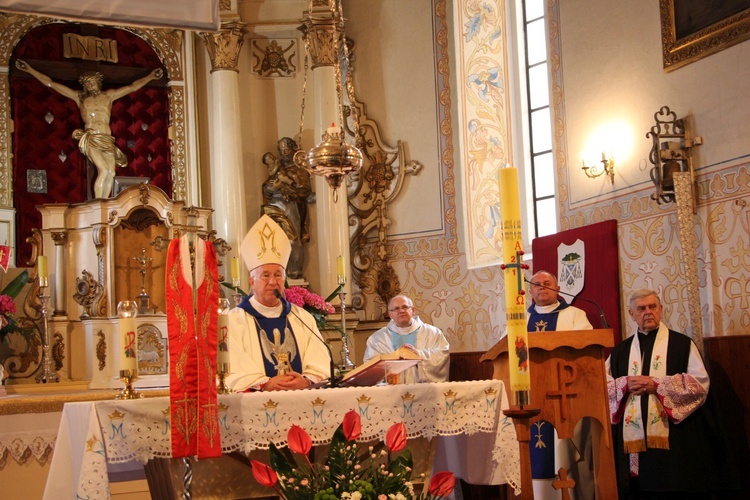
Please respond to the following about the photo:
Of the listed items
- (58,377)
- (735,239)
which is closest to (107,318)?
(58,377)

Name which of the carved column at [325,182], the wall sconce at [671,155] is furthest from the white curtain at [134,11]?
the carved column at [325,182]

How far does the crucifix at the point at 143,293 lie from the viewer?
857 centimetres

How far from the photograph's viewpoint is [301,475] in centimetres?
373

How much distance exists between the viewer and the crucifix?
8.57 meters

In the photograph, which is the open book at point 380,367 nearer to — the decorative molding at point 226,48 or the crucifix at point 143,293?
the crucifix at point 143,293

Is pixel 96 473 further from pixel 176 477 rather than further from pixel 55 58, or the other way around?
pixel 55 58

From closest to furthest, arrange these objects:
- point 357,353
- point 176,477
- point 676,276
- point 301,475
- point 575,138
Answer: point 301,475, point 176,477, point 676,276, point 575,138, point 357,353

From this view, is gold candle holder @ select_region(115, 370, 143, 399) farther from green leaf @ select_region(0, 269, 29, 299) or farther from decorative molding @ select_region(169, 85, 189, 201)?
decorative molding @ select_region(169, 85, 189, 201)

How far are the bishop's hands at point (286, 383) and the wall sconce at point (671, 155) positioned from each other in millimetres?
3538

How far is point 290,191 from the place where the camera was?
10.5 meters

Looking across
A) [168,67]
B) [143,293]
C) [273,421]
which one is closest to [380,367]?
[273,421]

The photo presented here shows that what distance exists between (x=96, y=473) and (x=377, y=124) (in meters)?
7.11

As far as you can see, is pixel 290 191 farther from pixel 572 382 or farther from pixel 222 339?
pixel 222 339

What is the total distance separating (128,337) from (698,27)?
15.8 ft
